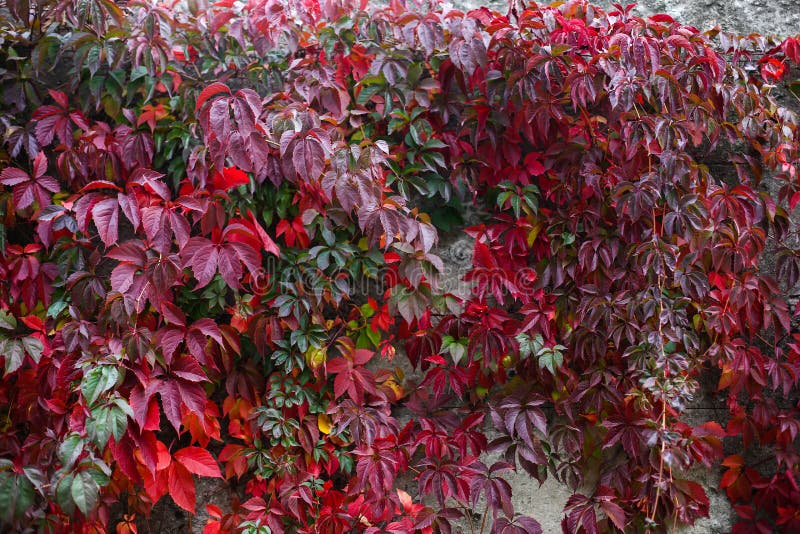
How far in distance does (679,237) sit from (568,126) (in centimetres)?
49

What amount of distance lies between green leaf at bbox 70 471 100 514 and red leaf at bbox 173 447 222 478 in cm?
31

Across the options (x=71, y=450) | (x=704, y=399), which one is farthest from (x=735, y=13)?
→ (x=71, y=450)

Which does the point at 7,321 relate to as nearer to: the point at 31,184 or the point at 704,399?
the point at 31,184

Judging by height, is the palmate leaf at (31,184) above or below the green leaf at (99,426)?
above

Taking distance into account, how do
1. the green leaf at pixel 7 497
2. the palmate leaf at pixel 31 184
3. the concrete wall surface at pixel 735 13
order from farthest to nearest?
the concrete wall surface at pixel 735 13 → the palmate leaf at pixel 31 184 → the green leaf at pixel 7 497

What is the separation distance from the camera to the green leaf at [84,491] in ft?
4.34

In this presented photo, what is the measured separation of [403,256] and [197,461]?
81 centimetres

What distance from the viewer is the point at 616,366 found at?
1.91 meters

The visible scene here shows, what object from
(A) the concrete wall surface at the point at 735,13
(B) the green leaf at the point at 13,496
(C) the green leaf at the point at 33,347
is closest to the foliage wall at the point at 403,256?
(C) the green leaf at the point at 33,347

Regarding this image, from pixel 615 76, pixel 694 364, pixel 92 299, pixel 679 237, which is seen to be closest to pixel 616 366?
pixel 694 364

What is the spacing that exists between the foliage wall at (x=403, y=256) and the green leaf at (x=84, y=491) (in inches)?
9.9

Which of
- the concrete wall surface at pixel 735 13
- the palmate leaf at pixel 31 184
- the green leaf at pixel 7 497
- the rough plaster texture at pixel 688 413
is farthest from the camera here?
the concrete wall surface at pixel 735 13

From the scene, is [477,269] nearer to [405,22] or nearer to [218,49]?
[405,22]

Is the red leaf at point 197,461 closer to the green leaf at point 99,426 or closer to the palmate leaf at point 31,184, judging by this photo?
the green leaf at point 99,426
